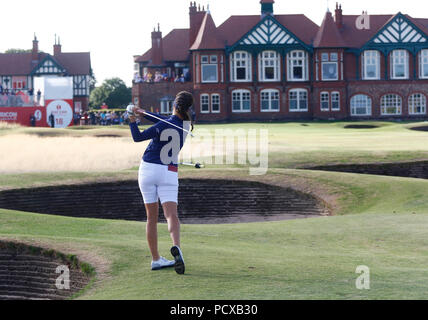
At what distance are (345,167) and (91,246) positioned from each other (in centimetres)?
1588

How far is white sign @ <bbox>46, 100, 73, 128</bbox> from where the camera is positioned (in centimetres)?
5659

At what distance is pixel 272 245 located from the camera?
11.9 m

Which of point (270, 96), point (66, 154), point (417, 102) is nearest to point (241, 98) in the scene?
point (270, 96)

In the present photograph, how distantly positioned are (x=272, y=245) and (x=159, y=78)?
61.5 metres

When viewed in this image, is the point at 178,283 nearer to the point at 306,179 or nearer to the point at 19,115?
the point at 306,179

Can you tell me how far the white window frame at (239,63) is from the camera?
70375 mm

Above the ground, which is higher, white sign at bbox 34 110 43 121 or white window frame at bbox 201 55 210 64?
white window frame at bbox 201 55 210 64

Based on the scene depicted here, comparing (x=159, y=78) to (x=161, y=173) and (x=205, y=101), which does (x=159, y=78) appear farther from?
(x=161, y=173)

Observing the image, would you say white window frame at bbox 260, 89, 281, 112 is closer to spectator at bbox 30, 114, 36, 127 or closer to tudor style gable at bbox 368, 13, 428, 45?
tudor style gable at bbox 368, 13, 428, 45

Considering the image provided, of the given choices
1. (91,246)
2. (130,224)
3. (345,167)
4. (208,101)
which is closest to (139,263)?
(91,246)

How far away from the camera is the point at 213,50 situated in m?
69.4

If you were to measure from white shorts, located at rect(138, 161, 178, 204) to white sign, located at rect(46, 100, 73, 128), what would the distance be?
4884cm

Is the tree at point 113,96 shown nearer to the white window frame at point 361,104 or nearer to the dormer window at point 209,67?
the dormer window at point 209,67

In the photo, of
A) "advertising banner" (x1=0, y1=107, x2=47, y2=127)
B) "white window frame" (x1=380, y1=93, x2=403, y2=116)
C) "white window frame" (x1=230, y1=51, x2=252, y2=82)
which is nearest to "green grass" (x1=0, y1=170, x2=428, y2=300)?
"advertising banner" (x1=0, y1=107, x2=47, y2=127)
